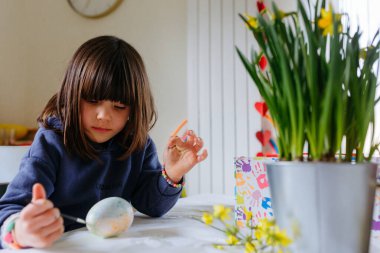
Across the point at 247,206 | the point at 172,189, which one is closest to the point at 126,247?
the point at 247,206

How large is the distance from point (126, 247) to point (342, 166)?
291 millimetres

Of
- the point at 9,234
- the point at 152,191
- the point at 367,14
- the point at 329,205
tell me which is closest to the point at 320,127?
the point at 329,205

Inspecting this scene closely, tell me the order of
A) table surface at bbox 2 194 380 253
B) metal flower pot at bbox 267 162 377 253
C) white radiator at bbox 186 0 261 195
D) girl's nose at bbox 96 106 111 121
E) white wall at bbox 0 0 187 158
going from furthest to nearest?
1. white wall at bbox 0 0 187 158
2. white radiator at bbox 186 0 261 195
3. girl's nose at bbox 96 106 111 121
4. table surface at bbox 2 194 380 253
5. metal flower pot at bbox 267 162 377 253

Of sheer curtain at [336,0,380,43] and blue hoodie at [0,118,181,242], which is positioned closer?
→ blue hoodie at [0,118,181,242]

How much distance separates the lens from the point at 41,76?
2.13 metres

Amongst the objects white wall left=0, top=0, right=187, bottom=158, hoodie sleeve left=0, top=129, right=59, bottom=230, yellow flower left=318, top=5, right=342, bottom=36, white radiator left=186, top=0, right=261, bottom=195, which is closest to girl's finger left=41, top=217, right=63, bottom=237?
hoodie sleeve left=0, top=129, right=59, bottom=230

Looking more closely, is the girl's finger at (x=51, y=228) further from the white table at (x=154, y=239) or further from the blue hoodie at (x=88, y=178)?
the blue hoodie at (x=88, y=178)

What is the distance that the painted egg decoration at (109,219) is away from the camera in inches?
20.5

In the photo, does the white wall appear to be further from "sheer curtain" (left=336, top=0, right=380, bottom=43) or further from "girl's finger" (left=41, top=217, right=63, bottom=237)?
"girl's finger" (left=41, top=217, right=63, bottom=237)

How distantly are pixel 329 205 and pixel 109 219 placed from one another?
0.99 ft

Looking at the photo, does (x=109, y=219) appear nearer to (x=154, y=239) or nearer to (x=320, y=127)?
(x=154, y=239)

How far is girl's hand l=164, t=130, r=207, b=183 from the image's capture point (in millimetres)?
790

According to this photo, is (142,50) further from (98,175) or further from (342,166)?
(342,166)

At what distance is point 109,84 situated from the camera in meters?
0.75
